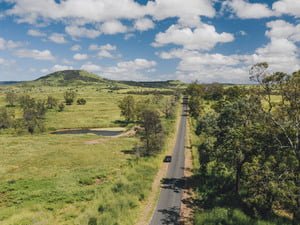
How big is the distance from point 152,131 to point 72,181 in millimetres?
23271

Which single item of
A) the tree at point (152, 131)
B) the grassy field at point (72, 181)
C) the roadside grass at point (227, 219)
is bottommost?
the grassy field at point (72, 181)

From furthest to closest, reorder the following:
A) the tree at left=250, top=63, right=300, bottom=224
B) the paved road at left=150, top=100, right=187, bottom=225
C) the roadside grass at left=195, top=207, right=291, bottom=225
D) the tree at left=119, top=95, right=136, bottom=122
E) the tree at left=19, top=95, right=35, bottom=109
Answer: the tree at left=19, top=95, right=35, bottom=109
the tree at left=119, top=95, right=136, bottom=122
the paved road at left=150, top=100, right=187, bottom=225
the roadside grass at left=195, top=207, right=291, bottom=225
the tree at left=250, top=63, right=300, bottom=224

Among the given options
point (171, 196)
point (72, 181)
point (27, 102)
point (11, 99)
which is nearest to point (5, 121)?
point (27, 102)

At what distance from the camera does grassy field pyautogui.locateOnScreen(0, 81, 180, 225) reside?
112 feet

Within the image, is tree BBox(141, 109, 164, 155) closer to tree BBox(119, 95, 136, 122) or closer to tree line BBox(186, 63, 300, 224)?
tree line BBox(186, 63, 300, 224)

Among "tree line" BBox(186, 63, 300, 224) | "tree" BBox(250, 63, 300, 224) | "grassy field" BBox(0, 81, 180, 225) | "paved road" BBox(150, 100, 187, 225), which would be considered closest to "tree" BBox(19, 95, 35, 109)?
"grassy field" BBox(0, 81, 180, 225)

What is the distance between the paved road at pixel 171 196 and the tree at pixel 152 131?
188 inches

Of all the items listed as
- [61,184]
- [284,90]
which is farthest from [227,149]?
[61,184]

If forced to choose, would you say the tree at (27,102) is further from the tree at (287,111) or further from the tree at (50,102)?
the tree at (287,111)

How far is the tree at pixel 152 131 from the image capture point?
64375 millimetres

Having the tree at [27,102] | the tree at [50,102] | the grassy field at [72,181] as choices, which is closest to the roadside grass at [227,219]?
the grassy field at [72,181]

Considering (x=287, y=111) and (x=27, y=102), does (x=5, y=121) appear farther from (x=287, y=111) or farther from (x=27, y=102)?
(x=287, y=111)

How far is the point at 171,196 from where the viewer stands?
1551 inches

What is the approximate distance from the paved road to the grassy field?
2.53 m
